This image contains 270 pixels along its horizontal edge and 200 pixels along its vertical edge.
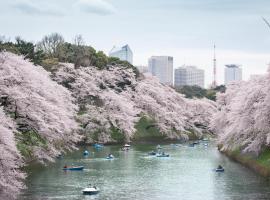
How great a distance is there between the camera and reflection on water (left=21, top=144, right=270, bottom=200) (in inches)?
1352

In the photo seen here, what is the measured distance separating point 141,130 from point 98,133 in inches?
464

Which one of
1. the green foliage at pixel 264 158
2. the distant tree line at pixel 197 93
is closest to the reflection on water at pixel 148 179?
the green foliage at pixel 264 158

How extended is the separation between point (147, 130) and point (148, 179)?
44186 mm

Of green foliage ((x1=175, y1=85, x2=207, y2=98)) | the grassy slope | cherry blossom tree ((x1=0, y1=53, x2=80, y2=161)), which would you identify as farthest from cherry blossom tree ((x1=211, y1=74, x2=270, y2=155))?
green foliage ((x1=175, y1=85, x2=207, y2=98))

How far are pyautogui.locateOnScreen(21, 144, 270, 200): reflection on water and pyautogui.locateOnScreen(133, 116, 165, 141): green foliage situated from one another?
25.4m

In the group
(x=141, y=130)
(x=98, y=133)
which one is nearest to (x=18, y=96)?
(x=98, y=133)

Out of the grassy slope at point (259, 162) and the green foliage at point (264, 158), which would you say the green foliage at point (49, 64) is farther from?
the green foliage at point (264, 158)

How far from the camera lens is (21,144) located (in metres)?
37.0

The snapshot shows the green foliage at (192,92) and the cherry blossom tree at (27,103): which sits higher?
the green foliage at (192,92)

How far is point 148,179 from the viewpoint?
4153cm

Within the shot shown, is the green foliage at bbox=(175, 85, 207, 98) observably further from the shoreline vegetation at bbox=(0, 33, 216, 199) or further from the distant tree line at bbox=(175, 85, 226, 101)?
the shoreline vegetation at bbox=(0, 33, 216, 199)

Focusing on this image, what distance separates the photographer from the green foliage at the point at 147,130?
83.6 metres

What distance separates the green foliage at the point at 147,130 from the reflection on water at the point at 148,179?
2536cm

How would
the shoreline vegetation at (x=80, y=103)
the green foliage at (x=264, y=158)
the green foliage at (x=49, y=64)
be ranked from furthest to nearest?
1. the green foliage at (x=49, y=64)
2. the green foliage at (x=264, y=158)
3. the shoreline vegetation at (x=80, y=103)
